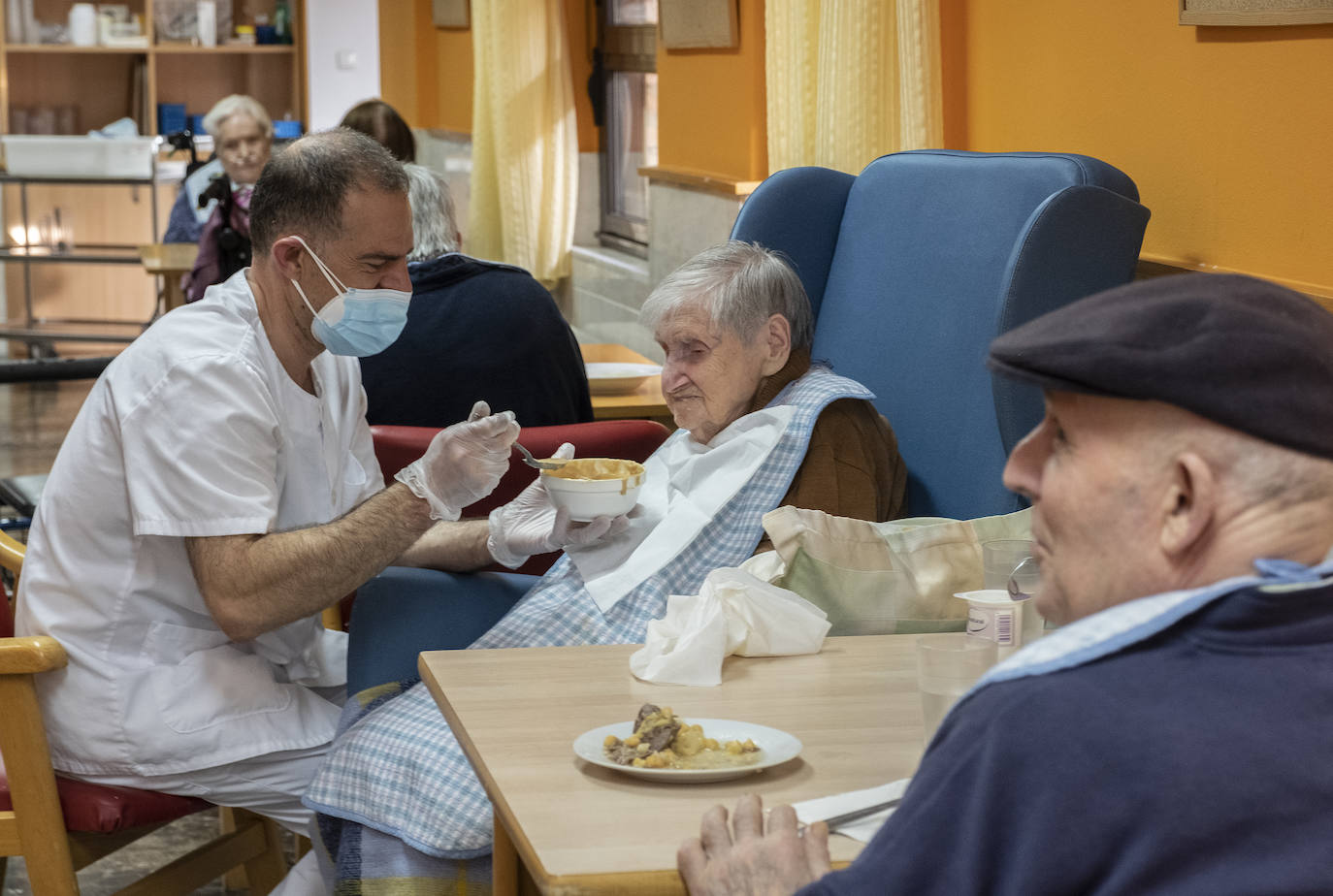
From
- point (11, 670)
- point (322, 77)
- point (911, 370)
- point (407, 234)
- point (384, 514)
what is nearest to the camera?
point (11, 670)

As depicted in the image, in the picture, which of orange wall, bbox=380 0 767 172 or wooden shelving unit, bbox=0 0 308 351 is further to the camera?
wooden shelving unit, bbox=0 0 308 351

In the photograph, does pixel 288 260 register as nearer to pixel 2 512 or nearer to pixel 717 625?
pixel 717 625

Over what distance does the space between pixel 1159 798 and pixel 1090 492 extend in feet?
0.60

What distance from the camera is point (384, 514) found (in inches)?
76.5

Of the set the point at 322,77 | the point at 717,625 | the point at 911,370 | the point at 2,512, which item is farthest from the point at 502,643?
the point at 322,77

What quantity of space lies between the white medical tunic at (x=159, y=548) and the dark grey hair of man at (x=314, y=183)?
136 millimetres

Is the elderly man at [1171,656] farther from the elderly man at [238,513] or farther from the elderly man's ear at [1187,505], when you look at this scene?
the elderly man at [238,513]

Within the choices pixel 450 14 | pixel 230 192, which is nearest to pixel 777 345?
pixel 230 192

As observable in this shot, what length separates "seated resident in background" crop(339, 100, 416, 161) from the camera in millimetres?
4094

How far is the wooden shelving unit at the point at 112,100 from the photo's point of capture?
8.34m

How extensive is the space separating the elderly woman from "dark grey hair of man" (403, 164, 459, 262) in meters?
0.96

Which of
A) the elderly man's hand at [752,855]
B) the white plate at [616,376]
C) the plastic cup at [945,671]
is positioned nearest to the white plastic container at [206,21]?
the white plate at [616,376]

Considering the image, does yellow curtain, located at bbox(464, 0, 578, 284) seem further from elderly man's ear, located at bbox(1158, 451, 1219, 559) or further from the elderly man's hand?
elderly man's ear, located at bbox(1158, 451, 1219, 559)

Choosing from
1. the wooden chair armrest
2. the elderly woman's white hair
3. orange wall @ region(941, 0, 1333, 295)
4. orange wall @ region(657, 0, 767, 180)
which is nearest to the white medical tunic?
the wooden chair armrest
